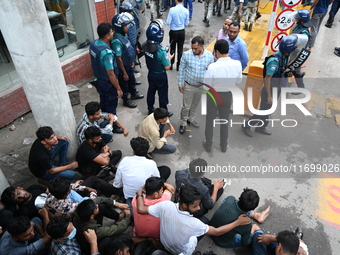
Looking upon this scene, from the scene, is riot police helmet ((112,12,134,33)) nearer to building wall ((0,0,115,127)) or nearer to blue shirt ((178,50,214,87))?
blue shirt ((178,50,214,87))

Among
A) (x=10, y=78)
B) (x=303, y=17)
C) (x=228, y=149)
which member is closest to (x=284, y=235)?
(x=228, y=149)

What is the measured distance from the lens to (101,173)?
154 inches

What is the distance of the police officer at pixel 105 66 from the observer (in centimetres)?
430

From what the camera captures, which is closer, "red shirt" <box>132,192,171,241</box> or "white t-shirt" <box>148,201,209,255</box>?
"white t-shirt" <box>148,201,209,255</box>

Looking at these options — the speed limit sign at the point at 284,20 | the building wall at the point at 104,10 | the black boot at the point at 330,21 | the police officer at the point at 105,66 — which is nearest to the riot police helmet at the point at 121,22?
the police officer at the point at 105,66

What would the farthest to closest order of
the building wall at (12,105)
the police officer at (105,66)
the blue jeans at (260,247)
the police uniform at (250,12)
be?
the police uniform at (250,12), the building wall at (12,105), the police officer at (105,66), the blue jeans at (260,247)

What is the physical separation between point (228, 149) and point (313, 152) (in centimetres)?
148

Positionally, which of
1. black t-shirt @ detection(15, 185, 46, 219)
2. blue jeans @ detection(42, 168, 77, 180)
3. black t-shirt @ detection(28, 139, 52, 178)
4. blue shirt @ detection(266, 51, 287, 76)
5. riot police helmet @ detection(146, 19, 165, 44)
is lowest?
blue jeans @ detection(42, 168, 77, 180)

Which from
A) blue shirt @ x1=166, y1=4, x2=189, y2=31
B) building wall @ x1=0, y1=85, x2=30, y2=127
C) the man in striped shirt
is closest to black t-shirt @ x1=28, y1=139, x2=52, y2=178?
building wall @ x1=0, y1=85, x2=30, y2=127

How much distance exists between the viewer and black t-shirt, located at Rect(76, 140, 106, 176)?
359cm

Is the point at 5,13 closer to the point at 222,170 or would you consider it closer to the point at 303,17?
the point at 222,170

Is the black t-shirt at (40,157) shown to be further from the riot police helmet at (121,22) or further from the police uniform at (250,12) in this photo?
the police uniform at (250,12)

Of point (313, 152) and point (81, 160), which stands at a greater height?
point (81, 160)

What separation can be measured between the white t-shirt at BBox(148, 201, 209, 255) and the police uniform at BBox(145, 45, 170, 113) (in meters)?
2.68
